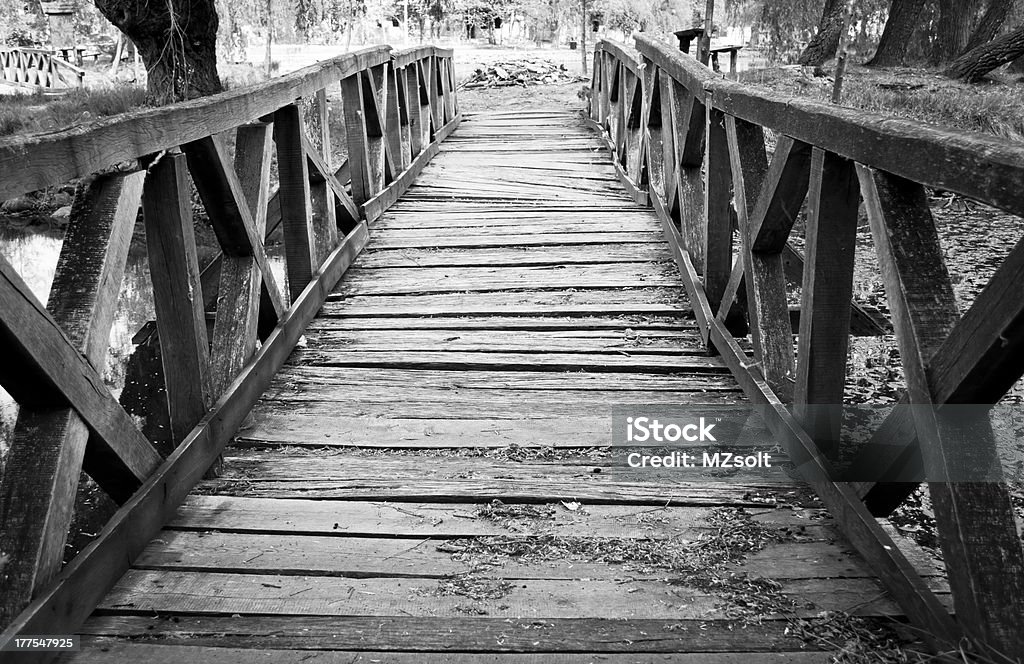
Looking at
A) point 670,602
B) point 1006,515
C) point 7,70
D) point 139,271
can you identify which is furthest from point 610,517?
point 7,70

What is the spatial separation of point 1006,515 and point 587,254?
3.56 meters

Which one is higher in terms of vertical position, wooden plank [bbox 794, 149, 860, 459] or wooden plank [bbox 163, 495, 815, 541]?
wooden plank [bbox 794, 149, 860, 459]

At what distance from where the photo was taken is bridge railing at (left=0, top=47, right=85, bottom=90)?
23.8 meters

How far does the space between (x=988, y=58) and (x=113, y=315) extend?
14315 millimetres

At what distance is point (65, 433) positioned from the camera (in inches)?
75.5

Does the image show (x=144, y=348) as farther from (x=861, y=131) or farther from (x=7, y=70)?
(x=7, y=70)

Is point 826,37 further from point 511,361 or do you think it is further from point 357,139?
point 511,361

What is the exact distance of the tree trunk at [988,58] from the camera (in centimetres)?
1305

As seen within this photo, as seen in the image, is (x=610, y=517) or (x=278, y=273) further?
(x=278, y=273)

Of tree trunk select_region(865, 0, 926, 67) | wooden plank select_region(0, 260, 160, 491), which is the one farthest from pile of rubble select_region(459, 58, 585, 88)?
wooden plank select_region(0, 260, 160, 491)

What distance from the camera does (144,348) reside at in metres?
6.04

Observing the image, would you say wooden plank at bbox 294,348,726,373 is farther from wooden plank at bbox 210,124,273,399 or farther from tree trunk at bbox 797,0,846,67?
tree trunk at bbox 797,0,846,67

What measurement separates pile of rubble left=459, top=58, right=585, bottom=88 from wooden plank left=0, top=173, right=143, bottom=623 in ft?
48.8

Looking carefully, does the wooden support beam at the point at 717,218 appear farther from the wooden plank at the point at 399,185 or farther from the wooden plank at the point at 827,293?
the wooden plank at the point at 399,185
